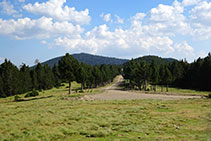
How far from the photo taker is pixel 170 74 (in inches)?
3228

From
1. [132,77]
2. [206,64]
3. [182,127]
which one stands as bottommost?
[182,127]

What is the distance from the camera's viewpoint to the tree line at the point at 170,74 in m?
78.0

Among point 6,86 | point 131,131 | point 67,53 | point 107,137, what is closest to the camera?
point 107,137

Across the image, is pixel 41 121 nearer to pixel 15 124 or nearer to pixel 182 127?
pixel 15 124

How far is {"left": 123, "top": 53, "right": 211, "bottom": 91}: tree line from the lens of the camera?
256ft

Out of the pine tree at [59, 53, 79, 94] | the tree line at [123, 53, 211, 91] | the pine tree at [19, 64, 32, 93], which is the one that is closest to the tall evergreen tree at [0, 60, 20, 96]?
the pine tree at [19, 64, 32, 93]

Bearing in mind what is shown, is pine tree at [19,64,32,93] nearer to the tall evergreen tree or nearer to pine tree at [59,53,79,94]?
the tall evergreen tree

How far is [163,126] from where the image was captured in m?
17.6

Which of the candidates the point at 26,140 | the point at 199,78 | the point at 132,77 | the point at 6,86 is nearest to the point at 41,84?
the point at 6,86

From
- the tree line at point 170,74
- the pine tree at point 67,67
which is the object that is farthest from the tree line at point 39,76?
the tree line at point 170,74

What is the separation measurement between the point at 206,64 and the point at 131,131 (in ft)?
294

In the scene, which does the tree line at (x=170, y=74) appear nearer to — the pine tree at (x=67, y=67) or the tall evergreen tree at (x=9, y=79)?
the pine tree at (x=67, y=67)

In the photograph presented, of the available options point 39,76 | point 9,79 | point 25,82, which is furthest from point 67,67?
point 39,76

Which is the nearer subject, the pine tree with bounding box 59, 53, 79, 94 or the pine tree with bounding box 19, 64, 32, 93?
the pine tree with bounding box 59, 53, 79, 94
